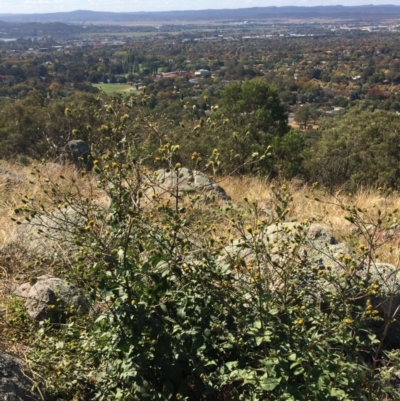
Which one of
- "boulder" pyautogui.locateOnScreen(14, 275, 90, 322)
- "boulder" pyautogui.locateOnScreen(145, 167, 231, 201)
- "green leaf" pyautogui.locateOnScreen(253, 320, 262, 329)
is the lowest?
"boulder" pyautogui.locateOnScreen(14, 275, 90, 322)

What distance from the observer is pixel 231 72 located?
74.9 meters

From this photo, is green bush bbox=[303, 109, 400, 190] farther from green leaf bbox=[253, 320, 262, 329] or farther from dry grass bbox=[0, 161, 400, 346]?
green leaf bbox=[253, 320, 262, 329]

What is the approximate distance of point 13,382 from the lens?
2.28m

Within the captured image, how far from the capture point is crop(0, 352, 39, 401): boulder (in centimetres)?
220

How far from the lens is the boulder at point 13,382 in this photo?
220 centimetres

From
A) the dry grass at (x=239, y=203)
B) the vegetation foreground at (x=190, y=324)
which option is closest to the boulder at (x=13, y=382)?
the vegetation foreground at (x=190, y=324)

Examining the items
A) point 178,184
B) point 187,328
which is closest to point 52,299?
point 187,328

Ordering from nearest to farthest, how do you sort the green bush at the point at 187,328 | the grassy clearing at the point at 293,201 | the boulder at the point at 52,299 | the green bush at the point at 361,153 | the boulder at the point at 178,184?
the green bush at the point at 187,328 → the boulder at the point at 178,184 → the boulder at the point at 52,299 → the grassy clearing at the point at 293,201 → the green bush at the point at 361,153

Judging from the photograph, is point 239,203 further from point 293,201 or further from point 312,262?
point 312,262

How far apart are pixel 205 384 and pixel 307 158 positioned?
40.5ft

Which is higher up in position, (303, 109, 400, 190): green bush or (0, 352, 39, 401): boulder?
(0, 352, 39, 401): boulder

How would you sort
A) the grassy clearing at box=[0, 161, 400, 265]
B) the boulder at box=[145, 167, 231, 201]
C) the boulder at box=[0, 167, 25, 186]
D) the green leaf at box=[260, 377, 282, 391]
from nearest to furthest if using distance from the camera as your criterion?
the green leaf at box=[260, 377, 282, 391], the boulder at box=[145, 167, 231, 201], the grassy clearing at box=[0, 161, 400, 265], the boulder at box=[0, 167, 25, 186]

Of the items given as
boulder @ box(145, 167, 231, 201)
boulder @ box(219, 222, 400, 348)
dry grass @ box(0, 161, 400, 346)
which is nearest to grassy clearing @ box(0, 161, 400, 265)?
dry grass @ box(0, 161, 400, 346)

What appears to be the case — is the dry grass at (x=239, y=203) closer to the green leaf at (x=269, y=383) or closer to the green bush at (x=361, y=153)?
the green leaf at (x=269, y=383)
